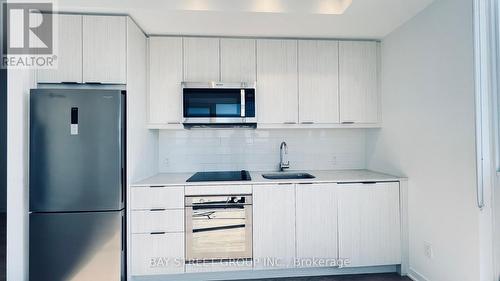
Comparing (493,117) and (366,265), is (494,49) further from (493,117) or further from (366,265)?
(366,265)

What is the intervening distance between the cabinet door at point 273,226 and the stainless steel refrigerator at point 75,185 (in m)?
1.17

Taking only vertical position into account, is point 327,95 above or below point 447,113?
above

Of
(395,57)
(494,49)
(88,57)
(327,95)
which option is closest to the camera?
(494,49)

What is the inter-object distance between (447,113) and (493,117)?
1.05ft

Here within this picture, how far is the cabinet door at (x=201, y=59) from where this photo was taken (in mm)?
2666

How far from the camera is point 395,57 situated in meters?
2.58

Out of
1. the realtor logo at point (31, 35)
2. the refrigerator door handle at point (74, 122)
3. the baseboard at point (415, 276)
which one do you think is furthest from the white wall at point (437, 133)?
the realtor logo at point (31, 35)

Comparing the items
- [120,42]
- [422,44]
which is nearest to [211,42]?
[120,42]

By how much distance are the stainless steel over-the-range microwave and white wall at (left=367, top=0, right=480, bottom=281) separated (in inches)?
59.0

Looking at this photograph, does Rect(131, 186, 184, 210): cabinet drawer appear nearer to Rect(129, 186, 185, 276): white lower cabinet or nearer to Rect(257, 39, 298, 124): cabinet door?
Rect(129, 186, 185, 276): white lower cabinet

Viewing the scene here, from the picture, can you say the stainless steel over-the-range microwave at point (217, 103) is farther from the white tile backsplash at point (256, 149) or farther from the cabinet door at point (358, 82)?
the cabinet door at point (358, 82)

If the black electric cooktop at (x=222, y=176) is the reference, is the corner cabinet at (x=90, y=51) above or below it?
above

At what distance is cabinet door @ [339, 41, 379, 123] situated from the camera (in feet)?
9.20

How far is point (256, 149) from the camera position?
303cm
